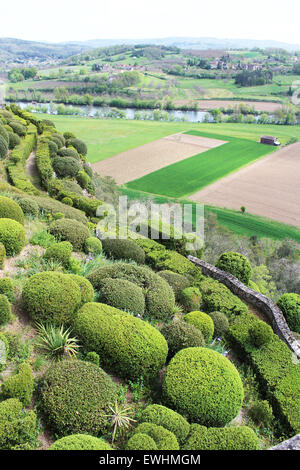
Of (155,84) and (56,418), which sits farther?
(155,84)

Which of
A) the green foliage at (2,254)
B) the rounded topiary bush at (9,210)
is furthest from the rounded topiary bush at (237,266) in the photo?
the green foliage at (2,254)

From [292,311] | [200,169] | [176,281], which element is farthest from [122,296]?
[200,169]

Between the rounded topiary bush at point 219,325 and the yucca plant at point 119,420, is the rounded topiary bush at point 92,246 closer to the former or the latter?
the rounded topiary bush at point 219,325

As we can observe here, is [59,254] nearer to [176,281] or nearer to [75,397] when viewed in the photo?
[176,281]

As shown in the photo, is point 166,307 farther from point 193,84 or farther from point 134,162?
point 193,84

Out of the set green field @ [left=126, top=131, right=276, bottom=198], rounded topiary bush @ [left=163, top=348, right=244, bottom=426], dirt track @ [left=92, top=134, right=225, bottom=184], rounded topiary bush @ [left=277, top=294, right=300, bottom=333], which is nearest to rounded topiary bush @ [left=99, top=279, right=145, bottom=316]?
rounded topiary bush @ [left=163, top=348, right=244, bottom=426]

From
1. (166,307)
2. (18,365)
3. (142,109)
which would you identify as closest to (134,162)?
(166,307)
